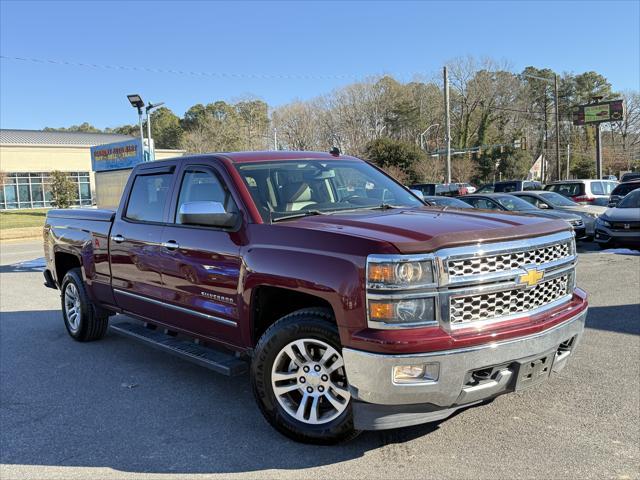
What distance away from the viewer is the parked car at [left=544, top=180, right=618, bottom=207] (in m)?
18.2

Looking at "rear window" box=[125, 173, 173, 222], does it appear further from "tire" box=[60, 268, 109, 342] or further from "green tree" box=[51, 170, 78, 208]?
"green tree" box=[51, 170, 78, 208]

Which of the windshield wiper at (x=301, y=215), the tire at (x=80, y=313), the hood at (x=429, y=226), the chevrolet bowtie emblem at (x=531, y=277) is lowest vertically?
the tire at (x=80, y=313)

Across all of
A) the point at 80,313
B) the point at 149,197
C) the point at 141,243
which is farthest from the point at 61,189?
the point at 141,243

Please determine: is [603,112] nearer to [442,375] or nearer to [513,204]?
[513,204]

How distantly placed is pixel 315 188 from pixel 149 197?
174 cm

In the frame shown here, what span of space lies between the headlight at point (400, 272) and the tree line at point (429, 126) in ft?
137

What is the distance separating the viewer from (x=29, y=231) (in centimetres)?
2572

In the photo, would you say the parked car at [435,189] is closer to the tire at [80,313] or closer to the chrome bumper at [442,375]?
the tire at [80,313]

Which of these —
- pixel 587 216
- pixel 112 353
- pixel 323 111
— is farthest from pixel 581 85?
pixel 112 353

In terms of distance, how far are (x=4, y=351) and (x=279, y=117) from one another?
57.0 metres

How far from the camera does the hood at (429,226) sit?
3.09 m

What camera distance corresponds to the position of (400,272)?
3004 mm

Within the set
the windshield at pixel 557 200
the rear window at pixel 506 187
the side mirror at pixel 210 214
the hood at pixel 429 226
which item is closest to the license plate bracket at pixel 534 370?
the hood at pixel 429 226

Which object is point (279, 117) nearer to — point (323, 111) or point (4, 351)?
point (323, 111)
